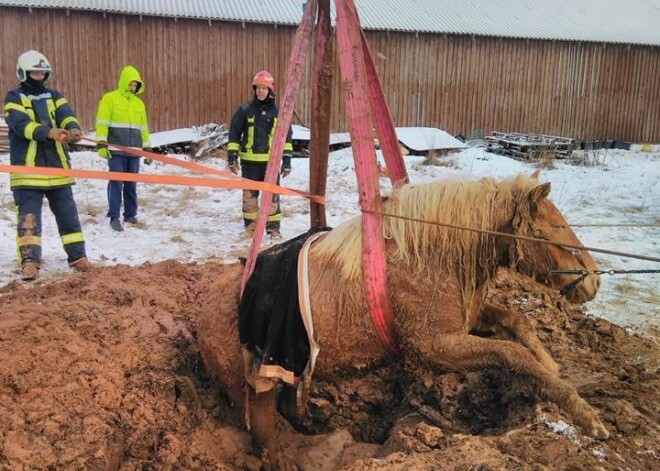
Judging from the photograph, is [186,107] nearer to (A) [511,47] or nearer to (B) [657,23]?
(A) [511,47]

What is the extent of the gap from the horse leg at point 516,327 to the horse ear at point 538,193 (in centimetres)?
85

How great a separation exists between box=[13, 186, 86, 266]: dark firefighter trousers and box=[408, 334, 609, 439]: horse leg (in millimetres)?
4611

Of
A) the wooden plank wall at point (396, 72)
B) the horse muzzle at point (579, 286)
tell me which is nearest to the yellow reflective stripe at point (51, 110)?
the horse muzzle at point (579, 286)

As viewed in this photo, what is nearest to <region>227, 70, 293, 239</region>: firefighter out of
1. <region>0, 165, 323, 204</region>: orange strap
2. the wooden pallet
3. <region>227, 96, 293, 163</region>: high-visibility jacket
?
<region>227, 96, 293, 163</region>: high-visibility jacket

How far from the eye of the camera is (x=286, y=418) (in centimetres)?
415

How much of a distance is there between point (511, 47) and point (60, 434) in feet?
70.5

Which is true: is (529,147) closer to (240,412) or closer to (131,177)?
(240,412)

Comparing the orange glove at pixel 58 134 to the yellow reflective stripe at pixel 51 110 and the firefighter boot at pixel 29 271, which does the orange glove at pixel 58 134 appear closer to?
the yellow reflective stripe at pixel 51 110

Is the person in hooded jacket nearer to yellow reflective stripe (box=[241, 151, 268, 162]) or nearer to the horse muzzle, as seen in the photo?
yellow reflective stripe (box=[241, 151, 268, 162])

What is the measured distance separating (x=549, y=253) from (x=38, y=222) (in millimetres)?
→ 5458

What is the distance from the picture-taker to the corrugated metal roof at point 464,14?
18281 millimetres

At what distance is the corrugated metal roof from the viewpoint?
18281 millimetres

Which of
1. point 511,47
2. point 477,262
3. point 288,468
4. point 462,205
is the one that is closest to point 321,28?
point 462,205

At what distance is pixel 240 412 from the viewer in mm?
4000
